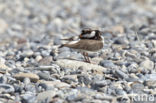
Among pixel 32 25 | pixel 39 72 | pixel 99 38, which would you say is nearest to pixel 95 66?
pixel 99 38

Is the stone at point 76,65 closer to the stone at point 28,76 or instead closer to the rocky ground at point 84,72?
the rocky ground at point 84,72

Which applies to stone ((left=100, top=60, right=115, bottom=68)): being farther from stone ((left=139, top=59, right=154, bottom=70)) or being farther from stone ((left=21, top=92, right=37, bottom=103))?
stone ((left=21, top=92, right=37, bottom=103))

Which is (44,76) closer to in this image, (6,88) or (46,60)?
(6,88)

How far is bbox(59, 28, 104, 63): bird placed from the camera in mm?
8711

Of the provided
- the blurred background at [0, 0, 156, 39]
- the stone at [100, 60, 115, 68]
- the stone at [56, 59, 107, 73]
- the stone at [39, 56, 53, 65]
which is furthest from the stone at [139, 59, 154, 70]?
the blurred background at [0, 0, 156, 39]

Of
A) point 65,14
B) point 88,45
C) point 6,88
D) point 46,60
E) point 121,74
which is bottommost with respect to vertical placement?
point 6,88

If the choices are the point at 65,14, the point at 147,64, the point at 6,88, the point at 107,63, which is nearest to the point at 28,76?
the point at 6,88

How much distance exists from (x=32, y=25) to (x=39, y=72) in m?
12.6

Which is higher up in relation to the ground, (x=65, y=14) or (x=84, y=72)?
(x=65, y=14)

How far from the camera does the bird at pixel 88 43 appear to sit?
871 centimetres

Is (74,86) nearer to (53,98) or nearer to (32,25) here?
(53,98)

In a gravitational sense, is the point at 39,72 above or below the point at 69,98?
above

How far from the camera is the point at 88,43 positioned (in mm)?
8750

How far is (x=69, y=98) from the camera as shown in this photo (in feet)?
22.2
